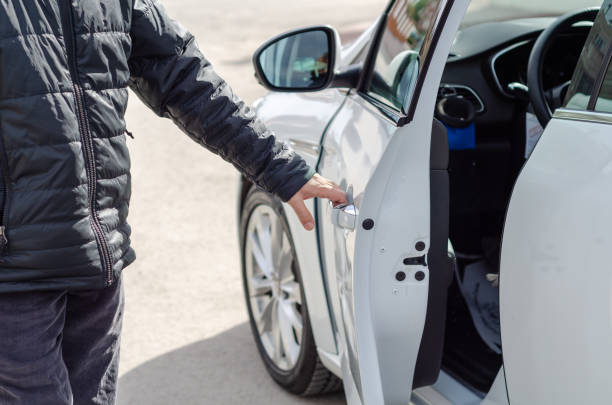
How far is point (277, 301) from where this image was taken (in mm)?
3324

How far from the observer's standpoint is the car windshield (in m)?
3.28

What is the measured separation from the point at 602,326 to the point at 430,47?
2.50 ft

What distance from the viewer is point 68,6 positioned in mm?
1810

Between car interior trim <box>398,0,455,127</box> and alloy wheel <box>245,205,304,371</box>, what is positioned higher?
car interior trim <box>398,0,455,127</box>

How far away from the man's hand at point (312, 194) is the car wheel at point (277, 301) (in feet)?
2.67

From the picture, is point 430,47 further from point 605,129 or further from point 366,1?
point 366,1

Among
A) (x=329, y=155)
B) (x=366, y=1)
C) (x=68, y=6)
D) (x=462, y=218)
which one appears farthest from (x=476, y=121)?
(x=366, y=1)

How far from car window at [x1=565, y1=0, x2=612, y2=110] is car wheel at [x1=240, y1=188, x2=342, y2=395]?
134 centimetres

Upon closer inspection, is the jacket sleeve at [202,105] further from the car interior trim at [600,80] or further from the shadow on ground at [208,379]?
the shadow on ground at [208,379]

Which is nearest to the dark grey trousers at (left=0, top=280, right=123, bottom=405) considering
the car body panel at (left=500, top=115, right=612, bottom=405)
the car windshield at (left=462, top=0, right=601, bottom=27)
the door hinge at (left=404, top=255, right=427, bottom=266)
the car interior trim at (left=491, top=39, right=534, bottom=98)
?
the door hinge at (left=404, top=255, right=427, bottom=266)

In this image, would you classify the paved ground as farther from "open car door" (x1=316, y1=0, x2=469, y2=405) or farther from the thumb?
the thumb

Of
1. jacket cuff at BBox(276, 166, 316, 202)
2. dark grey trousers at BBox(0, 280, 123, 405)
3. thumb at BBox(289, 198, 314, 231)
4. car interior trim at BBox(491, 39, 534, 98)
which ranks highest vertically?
car interior trim at BBox(491, 39, 534, 98)

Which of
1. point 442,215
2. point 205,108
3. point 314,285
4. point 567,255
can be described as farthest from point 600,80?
point 314,285

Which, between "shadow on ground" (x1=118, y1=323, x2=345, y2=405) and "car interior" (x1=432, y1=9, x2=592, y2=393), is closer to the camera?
"car interior" (x1=432, y1=9, x2=592, y2=393)
